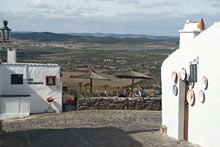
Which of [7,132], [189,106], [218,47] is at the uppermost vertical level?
[218,47]

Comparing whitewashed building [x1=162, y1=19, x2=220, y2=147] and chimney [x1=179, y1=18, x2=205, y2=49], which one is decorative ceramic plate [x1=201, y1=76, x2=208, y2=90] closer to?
whitewashed building [x1=162, y1=19, x2=220, y2=147]

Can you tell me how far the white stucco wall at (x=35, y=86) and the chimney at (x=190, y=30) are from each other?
29.9ft

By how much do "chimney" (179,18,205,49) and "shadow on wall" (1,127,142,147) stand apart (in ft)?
12.9

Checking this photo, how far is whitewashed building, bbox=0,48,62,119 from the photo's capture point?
75.2 feet

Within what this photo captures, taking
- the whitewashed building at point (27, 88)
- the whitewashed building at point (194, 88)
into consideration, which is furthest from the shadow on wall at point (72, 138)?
the whitewashed building at point (27, 88)

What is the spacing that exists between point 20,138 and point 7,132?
165 cm

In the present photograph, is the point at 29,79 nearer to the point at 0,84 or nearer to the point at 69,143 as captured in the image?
the point at 0,84

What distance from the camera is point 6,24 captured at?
15336mm

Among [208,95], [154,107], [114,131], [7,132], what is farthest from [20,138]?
[154,107]

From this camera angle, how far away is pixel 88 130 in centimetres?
1839

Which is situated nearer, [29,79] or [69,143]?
[69,143]

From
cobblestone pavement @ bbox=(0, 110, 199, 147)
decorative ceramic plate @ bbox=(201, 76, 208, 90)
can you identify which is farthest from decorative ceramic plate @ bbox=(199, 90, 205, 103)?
cobblestone pavement @ bbox=(0, 110, 199, 147)

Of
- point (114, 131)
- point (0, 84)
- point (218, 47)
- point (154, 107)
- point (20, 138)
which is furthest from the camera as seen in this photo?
point (154, 107)

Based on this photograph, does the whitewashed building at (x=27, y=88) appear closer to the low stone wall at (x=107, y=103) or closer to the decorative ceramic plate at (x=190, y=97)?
the low stone wall at (x=107, y=103)
